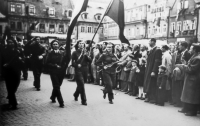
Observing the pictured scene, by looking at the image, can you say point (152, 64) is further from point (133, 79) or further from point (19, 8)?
point (19, 8)

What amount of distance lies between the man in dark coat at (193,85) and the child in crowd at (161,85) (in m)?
1.13

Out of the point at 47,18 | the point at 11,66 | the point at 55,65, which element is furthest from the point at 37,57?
the point at 11,66

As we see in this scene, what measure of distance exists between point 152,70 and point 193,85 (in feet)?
5.19

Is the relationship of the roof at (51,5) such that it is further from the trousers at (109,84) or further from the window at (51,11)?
the trousers at (109,84)

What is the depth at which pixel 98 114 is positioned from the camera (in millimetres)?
5773

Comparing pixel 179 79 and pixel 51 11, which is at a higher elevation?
pixel 51 11

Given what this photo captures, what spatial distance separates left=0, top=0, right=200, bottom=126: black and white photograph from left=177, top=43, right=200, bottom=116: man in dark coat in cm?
2

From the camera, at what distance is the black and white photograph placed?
561cm

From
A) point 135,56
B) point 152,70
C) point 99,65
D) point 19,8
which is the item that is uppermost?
point 19,8

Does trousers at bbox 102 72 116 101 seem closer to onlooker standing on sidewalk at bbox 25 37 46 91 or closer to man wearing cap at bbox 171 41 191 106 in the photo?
man wearing cap at bbox 171 41 191 106

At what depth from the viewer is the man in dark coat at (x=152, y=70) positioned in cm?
719

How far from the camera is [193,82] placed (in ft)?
19.6

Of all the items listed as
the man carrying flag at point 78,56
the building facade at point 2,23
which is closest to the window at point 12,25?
the building facade at point 2,23

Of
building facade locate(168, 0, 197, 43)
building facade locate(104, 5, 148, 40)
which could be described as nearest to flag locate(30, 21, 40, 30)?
building facade locate(104, 5, 148, 40)
